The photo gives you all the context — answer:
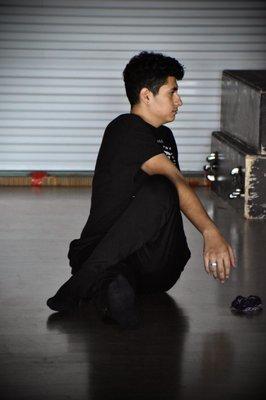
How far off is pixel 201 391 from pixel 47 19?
5056mm

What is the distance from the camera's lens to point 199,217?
426 cm

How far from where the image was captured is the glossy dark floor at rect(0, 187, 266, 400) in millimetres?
3568

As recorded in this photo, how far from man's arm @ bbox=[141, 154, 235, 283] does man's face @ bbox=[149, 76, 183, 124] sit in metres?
0.23

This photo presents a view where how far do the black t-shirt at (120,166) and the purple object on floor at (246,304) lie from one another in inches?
24.7

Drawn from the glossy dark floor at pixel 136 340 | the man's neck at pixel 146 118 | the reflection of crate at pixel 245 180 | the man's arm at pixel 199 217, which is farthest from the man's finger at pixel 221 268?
the reflection of crate at pixel 245 180

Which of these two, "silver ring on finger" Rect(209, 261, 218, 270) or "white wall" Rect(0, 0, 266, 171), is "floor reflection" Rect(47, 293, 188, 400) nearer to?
"silver ring on finger" Rect(209, 261, 218, 270)

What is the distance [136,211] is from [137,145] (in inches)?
11.0

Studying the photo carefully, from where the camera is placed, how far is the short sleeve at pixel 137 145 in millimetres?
4508

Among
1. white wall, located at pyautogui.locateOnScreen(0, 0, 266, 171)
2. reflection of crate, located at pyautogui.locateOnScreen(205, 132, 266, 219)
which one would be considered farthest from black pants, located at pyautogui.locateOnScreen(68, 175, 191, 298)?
white wall, located at pyautogui.locateOnScreen(0, 0, 266, 171)

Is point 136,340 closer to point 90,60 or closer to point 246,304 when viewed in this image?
point 246,304

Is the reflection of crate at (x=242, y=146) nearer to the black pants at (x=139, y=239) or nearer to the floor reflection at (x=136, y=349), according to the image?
the floor reflection at (x=136, y=349)

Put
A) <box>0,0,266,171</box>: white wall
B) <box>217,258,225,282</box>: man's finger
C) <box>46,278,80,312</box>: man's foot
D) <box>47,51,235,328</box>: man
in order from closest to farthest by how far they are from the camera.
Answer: <box>217,258,225,282</box>: man's finger
<box>47,51,235,328</box>: man
<box>46,278,80,312</box>: man's foot
<box>0,0,266,171</box>: white wall

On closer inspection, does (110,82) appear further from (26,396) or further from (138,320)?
(26,396)

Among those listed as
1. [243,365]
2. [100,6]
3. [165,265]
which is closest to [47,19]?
[100,6]
